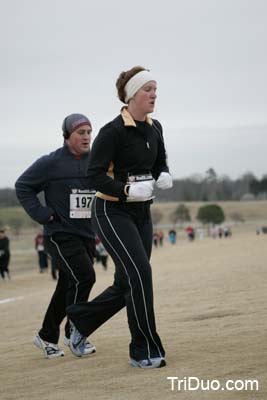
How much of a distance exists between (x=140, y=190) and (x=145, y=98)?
718mm

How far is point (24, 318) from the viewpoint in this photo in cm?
1245

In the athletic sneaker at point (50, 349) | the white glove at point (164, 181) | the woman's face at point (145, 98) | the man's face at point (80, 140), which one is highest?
the woman's face at point (145, 98)

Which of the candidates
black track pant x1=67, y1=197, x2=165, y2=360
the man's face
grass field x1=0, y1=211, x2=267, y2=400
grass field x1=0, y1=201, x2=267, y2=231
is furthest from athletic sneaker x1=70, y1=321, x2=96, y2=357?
grass field x1=0, y1=201, x2=267, y2=231

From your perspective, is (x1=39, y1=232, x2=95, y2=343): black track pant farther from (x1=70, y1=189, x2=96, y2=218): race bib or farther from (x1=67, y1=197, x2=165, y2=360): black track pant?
(x1=67, y1=197, x2=165, y2=360): black track pant

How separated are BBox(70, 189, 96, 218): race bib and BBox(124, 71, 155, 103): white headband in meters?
1.32

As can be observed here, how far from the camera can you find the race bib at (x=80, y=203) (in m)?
7.52

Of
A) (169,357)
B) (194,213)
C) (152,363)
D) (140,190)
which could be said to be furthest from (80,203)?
(194,213)

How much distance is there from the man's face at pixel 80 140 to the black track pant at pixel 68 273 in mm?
784

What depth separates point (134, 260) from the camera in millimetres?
6285

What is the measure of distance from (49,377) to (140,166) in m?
1.72

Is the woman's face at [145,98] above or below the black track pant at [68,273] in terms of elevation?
above

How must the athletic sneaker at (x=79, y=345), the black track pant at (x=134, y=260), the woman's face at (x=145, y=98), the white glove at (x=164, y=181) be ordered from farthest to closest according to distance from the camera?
the athletic sneaker at (x=79, y=345), the white glove at (x=164, y=181), the woman's face at (x=145, y=98), the black track pant at (x=134, y=260)

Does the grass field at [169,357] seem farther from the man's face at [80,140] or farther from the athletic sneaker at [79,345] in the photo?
the man's face at [80,140]

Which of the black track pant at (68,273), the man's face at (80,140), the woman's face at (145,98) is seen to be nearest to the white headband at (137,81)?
the woman's face at (145,98)
